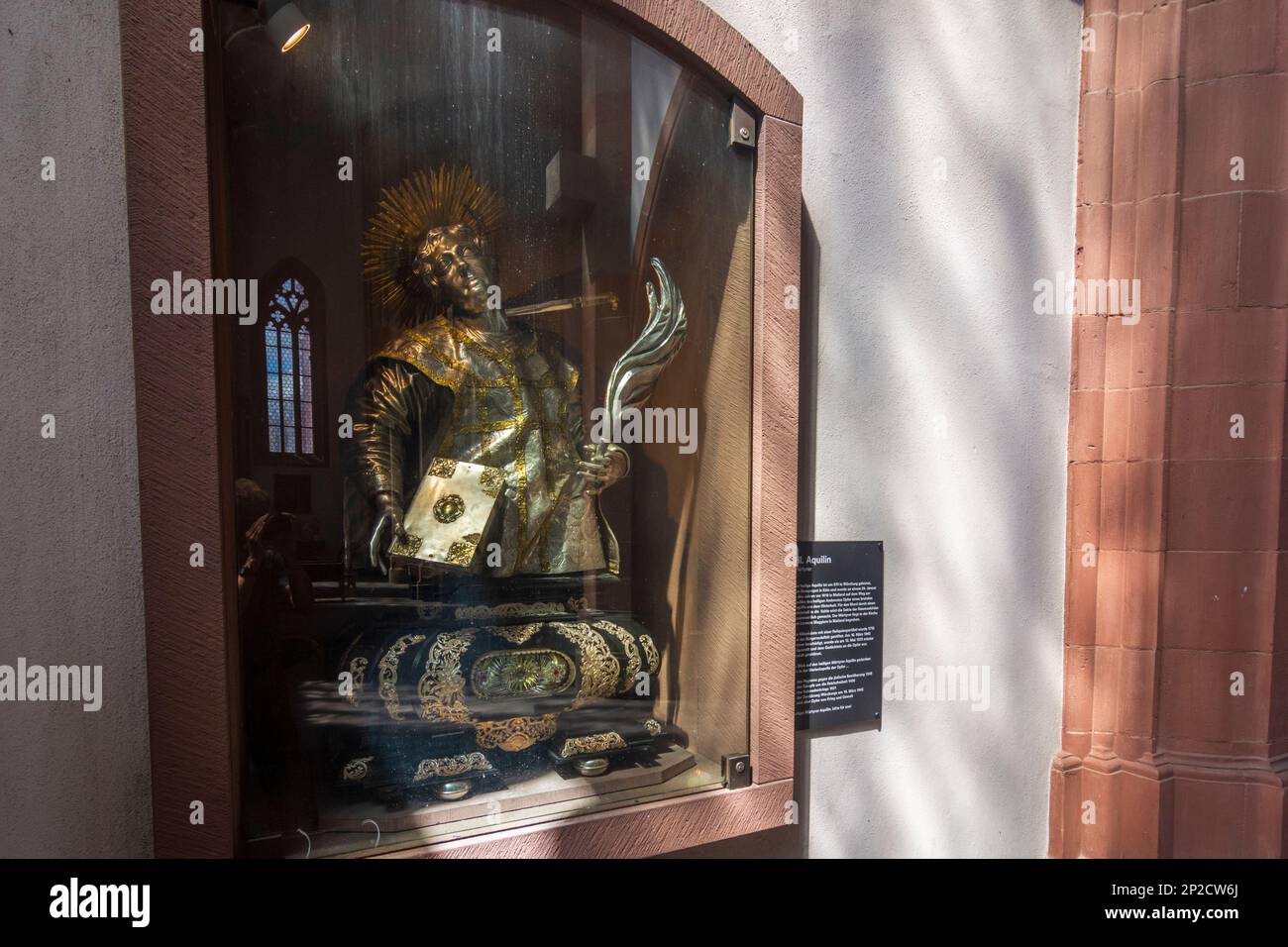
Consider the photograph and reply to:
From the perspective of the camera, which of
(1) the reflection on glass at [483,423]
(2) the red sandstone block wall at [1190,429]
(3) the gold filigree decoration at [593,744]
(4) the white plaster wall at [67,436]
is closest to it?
(4) the white plaster wall at [67,436]

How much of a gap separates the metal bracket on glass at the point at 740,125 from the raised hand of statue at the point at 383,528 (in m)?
1.31

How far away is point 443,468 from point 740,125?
3.99ft

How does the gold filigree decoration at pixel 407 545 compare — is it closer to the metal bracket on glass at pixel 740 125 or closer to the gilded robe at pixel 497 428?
the gilded robe at pixel 497 428

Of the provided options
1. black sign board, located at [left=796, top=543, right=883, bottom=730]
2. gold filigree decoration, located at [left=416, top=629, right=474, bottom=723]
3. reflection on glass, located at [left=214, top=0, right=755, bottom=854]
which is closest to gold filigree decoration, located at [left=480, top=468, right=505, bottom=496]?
reflection on glass, located at [left=214, top=0, right=755, bottom=854]

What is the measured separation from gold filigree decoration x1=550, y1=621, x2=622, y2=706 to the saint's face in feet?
2.79

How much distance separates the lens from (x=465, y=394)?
1580 mm

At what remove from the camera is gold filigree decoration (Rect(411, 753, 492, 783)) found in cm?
153

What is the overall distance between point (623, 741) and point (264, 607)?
37.5 inches

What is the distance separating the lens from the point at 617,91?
1678mm

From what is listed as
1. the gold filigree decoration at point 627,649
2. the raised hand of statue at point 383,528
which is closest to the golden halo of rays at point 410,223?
the raised hand of statue at point 383,528

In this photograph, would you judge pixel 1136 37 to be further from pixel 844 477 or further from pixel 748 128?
pixel 844 477

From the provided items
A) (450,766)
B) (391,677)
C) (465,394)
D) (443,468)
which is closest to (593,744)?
(450,766)

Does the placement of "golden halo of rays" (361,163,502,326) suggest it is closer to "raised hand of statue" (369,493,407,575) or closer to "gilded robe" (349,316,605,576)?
"gilded robe" (349,316,605,576)

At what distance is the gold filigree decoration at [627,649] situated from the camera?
1720 millimetres
